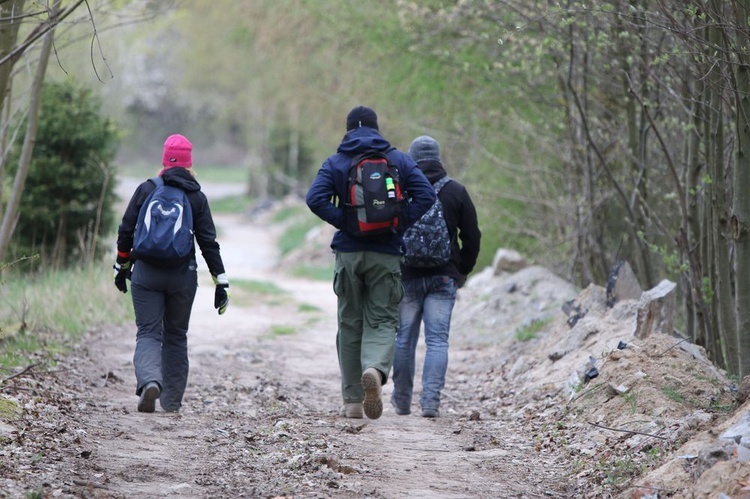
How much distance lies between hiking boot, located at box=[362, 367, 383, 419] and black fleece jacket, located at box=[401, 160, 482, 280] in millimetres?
1177

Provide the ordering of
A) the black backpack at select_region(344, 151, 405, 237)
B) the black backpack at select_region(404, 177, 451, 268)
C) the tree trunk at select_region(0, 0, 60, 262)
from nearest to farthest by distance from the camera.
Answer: the black backpack at select_region(344, 151, 405, 237), the black backpack at select_region(404, 177, 451, 268), the tree trunk at select_region(0, 0, 60, 262)

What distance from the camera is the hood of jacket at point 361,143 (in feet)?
23.1

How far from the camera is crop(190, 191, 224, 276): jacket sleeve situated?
7.25 metres

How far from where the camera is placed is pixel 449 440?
6770mm

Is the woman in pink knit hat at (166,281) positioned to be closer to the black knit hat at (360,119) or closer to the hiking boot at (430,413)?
the black knit hat at (360,119)

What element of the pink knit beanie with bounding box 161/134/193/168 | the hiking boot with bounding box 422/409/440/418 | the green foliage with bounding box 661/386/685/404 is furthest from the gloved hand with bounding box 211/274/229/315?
the green foliage with bounding box 661/386/685/404

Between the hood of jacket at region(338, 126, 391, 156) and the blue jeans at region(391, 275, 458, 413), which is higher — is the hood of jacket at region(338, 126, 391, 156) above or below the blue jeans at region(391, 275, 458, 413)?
above

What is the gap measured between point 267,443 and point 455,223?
98.2 inches

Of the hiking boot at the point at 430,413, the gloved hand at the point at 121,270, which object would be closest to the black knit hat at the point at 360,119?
the gloved hand at the point at 121,270

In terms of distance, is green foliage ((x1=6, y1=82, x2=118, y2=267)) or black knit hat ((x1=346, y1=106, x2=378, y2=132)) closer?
black knit hat ((x1=346, y1=106, x2=378, y2=132))

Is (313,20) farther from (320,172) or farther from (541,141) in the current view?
(320,172)

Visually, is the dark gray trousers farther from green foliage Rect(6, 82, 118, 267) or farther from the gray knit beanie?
green foliage Rect(6, 82, 118, 267)

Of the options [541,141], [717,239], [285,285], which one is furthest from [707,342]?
[285,285]

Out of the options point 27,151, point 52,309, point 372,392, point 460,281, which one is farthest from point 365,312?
point 52,309
